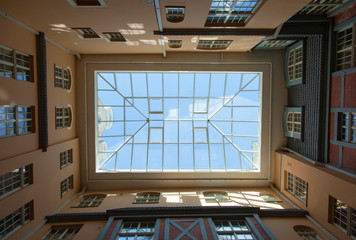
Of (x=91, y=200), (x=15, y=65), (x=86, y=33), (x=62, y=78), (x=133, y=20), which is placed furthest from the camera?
(x=91, y=200)

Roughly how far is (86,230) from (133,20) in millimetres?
13770

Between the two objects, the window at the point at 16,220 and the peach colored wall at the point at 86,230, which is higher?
the window at the point at 16,220

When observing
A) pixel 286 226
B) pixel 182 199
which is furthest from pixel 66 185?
pixel 286 226

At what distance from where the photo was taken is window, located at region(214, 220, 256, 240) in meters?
14.0

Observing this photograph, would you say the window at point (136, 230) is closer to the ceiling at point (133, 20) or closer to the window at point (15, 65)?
the window at point (15, 65)

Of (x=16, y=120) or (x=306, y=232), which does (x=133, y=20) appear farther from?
(x=306, y=232)

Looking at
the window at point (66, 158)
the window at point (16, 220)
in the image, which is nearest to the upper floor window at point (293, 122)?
the window at point (66, 158)

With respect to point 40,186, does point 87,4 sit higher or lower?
higher

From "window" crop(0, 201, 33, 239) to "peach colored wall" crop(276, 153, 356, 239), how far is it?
60.3 feet

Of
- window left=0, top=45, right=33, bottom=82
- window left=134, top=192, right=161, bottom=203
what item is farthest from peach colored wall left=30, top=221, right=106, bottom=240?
window left=0, top=45, right=33, bottom=82

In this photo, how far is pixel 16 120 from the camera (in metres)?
13.0

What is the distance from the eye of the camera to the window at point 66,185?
18.1 m

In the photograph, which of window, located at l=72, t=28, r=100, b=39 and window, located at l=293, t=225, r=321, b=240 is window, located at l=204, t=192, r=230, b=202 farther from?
window, located at l=72, t=28, r=100, b=39

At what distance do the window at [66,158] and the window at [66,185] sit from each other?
1.37 meters
